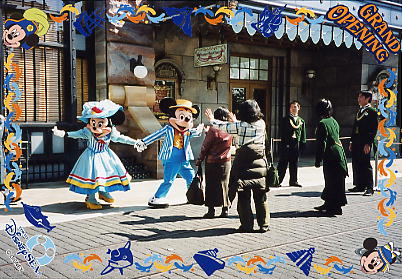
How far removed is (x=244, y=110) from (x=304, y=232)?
186cm

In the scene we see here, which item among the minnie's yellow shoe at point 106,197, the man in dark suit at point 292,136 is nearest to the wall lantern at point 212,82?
the man in dark suit at point 292,136

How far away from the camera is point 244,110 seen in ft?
18.6

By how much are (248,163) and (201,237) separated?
1.14 meters

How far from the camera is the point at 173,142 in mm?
7223

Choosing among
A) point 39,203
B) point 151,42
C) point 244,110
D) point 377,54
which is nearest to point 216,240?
point 244,110

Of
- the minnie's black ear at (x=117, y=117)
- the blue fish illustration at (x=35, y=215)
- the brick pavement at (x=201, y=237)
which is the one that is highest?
the minnie's black ear at (x=117, y=117)

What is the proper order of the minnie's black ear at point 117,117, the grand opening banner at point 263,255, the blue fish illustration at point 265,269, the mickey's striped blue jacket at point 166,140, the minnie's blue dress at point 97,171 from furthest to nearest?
the minnie's black ear at point 117,117, the mickey's striped blue jacket at point 166,140, the minnie's blue dress at point 97,171, the blue fish illustration at point 265,269, the grand opening banner at point 263,255

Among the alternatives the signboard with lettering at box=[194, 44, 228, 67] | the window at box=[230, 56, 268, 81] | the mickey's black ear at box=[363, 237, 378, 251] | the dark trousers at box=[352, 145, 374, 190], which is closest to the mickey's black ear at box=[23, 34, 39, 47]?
the mickey's black ear at box=[363, 237, 378, 251]

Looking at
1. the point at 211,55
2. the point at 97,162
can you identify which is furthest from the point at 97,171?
the point at 211,55

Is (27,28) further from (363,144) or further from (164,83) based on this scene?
(164,83)

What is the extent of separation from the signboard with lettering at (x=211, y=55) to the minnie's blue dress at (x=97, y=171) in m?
4.27

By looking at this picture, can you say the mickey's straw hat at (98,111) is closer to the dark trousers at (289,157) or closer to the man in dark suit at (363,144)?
the dark trousers at (289,157)

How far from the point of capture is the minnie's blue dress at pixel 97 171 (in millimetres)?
6852

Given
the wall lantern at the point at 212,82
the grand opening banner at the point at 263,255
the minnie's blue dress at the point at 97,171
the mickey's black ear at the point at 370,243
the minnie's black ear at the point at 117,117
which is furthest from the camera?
the wall lantern at the point at 212,82
